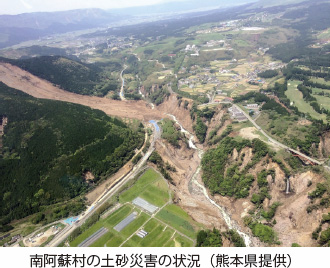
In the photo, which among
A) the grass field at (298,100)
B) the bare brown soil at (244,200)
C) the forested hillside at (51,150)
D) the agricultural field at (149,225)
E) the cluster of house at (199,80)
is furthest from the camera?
the cluster of house at (199,80)

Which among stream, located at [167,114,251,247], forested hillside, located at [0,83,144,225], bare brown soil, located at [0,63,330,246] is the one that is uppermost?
forested hillside, located at [0,83,144,225]

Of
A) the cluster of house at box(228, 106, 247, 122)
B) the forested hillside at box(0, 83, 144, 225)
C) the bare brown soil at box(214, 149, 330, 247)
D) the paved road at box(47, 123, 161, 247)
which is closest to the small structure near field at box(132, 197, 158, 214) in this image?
the paved road at box(47, 123, 161, 247)

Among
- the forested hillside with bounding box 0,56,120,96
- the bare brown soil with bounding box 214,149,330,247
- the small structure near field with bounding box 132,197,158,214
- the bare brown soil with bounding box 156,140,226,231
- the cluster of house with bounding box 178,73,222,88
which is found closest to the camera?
the bare brown soil with bounding box 214,149,330,247

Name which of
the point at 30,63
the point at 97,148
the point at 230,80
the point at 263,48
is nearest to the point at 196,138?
the point at 97,148

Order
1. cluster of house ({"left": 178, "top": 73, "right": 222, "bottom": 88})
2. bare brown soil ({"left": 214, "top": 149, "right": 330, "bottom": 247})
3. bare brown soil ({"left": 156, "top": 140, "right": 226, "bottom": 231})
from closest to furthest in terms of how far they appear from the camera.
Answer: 1. bare brown soil ({"left": 214, "top": 149, "right": 330, "bottom": 247})
2. bare brown soil ({"left": 156, "top": 140, "right": 226, "bottom": 231})
3. cluster of house ({"left": 178, "top": 73, "right": 222, "bottom": 88})

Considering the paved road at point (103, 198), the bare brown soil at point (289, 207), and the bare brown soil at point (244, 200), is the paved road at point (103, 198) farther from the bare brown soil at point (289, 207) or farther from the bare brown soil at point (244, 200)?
the bare brown soil at point (289, 207)

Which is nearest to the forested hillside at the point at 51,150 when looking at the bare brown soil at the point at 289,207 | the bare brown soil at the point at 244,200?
the bare brown soil at the point at 244,200

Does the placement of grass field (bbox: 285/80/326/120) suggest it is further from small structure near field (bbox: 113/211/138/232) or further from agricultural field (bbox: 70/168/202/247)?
small structure near field (bbox: 113/211/138/232)
